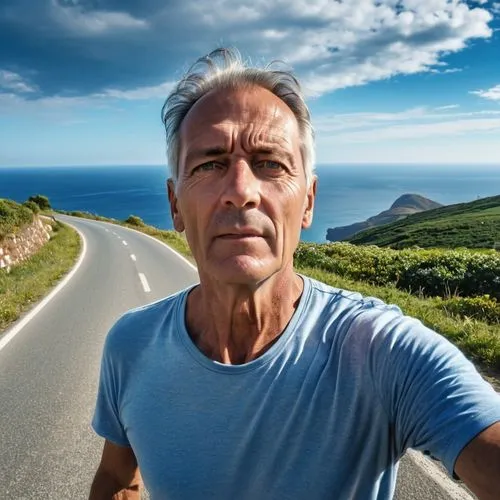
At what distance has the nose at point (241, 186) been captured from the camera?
53.9 inches

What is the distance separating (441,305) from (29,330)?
8.44 metres

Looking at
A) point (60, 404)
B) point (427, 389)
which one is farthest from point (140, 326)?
point (60, 404)

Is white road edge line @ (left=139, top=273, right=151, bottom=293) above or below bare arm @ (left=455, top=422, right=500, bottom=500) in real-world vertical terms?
below

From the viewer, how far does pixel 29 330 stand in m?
8.08

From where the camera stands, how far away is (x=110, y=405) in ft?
5.22

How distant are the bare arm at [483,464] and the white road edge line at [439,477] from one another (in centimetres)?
256

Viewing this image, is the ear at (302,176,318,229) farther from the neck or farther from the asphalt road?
the asphalt road

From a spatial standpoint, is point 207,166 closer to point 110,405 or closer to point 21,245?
point 110,405

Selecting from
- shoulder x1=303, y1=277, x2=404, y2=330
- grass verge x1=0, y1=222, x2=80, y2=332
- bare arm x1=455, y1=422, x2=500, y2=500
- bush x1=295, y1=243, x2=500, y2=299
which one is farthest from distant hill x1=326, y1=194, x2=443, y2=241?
bare arm x1=455, y1=422, x2=500, y2=500

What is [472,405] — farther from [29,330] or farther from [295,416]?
[29,330]

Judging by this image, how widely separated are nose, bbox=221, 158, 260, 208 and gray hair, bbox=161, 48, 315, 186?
0.30m

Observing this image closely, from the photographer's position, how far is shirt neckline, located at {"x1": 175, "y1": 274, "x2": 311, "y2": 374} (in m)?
Answer: 1.32

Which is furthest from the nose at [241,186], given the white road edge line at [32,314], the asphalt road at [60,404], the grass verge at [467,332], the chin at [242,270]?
the white road edge line at [32,314]

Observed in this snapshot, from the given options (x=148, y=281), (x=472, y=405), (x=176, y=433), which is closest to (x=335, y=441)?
(x=472, y=405)
